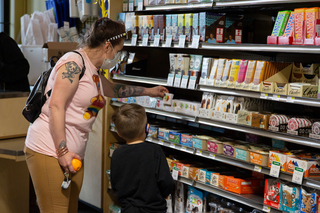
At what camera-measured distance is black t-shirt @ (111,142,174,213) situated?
2053 millimetres

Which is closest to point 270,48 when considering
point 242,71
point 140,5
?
point 242,71

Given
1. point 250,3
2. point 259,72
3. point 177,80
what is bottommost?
point 177,80

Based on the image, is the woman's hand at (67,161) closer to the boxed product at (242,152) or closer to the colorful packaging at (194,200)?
the boxed product at (242,152)

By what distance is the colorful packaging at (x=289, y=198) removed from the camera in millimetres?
2350

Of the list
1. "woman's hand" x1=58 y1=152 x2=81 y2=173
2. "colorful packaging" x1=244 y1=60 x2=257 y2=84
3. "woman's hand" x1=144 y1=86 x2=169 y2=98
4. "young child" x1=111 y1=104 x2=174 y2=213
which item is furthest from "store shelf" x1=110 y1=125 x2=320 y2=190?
"woman's hand" x1=58 y1=152 x2=81 y2=173

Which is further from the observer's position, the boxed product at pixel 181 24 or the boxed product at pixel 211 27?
the boxed product at pixel 181 24

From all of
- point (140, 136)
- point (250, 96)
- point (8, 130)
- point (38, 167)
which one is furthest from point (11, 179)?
point (250, 96)

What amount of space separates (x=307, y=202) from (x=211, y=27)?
154 cm

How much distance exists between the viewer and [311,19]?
2.29 m

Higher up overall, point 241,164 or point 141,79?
point 141,79

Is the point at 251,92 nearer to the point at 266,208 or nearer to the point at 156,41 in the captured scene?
the point at 266,208

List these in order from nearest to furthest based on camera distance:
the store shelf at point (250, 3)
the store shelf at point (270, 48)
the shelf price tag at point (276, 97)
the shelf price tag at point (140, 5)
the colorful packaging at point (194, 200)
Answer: the store shelf at point (270, 48), the store shelf at point (250, 3), the shelf price tag at point (276, 97), the colorful packaging at point (194, 200), the shelf price tag at point (140, 5)

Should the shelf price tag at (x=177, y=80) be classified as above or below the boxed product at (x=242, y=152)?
above

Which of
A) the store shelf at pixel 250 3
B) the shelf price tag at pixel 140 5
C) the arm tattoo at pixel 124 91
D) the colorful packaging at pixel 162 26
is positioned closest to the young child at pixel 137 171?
the arm tattoo at pixel 124 91
